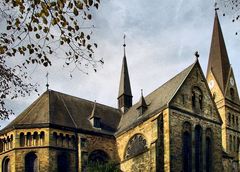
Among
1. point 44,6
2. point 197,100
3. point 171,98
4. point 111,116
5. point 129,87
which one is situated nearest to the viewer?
point 44,6

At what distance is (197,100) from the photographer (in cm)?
3816

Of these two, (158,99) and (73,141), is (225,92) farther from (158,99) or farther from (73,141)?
(73,141)

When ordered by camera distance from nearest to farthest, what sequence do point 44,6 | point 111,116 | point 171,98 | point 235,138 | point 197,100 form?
1. point 44,6
2. point 171,98
3. point 197,100
4. point 111,116
5. point 235,138

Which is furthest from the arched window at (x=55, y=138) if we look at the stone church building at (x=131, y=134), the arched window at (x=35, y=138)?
the arched window at (x=35, y=138)

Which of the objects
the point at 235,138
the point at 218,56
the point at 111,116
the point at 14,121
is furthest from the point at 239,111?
the point at 14,121

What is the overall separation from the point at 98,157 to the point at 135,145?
12.1 feet

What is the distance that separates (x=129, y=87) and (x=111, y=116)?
6.41 m

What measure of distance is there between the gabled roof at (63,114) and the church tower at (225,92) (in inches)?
604

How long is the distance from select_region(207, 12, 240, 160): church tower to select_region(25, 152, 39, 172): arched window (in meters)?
24.9

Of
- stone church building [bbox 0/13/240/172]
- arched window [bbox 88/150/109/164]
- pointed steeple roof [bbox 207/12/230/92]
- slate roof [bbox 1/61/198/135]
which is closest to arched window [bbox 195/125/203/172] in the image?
stone church building [bbox 0/13/240/172]

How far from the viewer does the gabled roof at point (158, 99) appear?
3684 centimetres

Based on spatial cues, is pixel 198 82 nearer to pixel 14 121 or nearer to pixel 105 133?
pixel 105 133

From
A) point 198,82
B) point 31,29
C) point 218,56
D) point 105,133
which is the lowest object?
point 31,29

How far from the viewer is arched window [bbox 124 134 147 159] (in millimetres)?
37881
